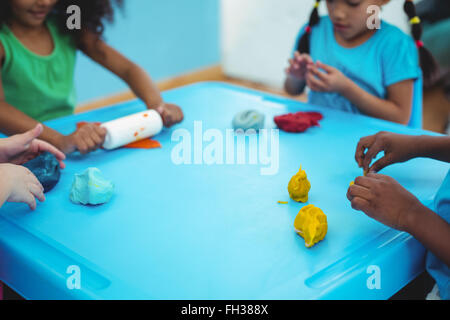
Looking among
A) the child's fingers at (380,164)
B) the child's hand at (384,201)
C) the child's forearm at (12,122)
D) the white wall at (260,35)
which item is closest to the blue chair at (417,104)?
the child's fingers at (380,164)

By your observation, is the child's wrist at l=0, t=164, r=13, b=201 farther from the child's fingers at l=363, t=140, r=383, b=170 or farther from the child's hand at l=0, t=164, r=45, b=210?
the child's fingers at l=363, t=140, r=383, b=170

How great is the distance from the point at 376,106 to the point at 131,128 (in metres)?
0.55

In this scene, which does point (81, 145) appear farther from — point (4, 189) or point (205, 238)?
point (205, 238)

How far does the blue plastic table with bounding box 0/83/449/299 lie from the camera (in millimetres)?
456

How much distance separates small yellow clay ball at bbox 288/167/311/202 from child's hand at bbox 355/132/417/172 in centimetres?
14

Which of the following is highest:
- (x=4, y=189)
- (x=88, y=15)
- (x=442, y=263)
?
(x=88, y=15)

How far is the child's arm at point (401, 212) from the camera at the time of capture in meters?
0.51

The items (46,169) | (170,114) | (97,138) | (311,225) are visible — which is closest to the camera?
(311,225)

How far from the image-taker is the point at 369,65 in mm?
1027

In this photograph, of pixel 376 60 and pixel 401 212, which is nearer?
pixel 401 212

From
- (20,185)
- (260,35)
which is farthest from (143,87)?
(260,35)

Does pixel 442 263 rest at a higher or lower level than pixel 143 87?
lower

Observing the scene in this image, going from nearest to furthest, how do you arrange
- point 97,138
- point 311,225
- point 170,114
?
point 311,225 < point 97,138 < point 170,114
